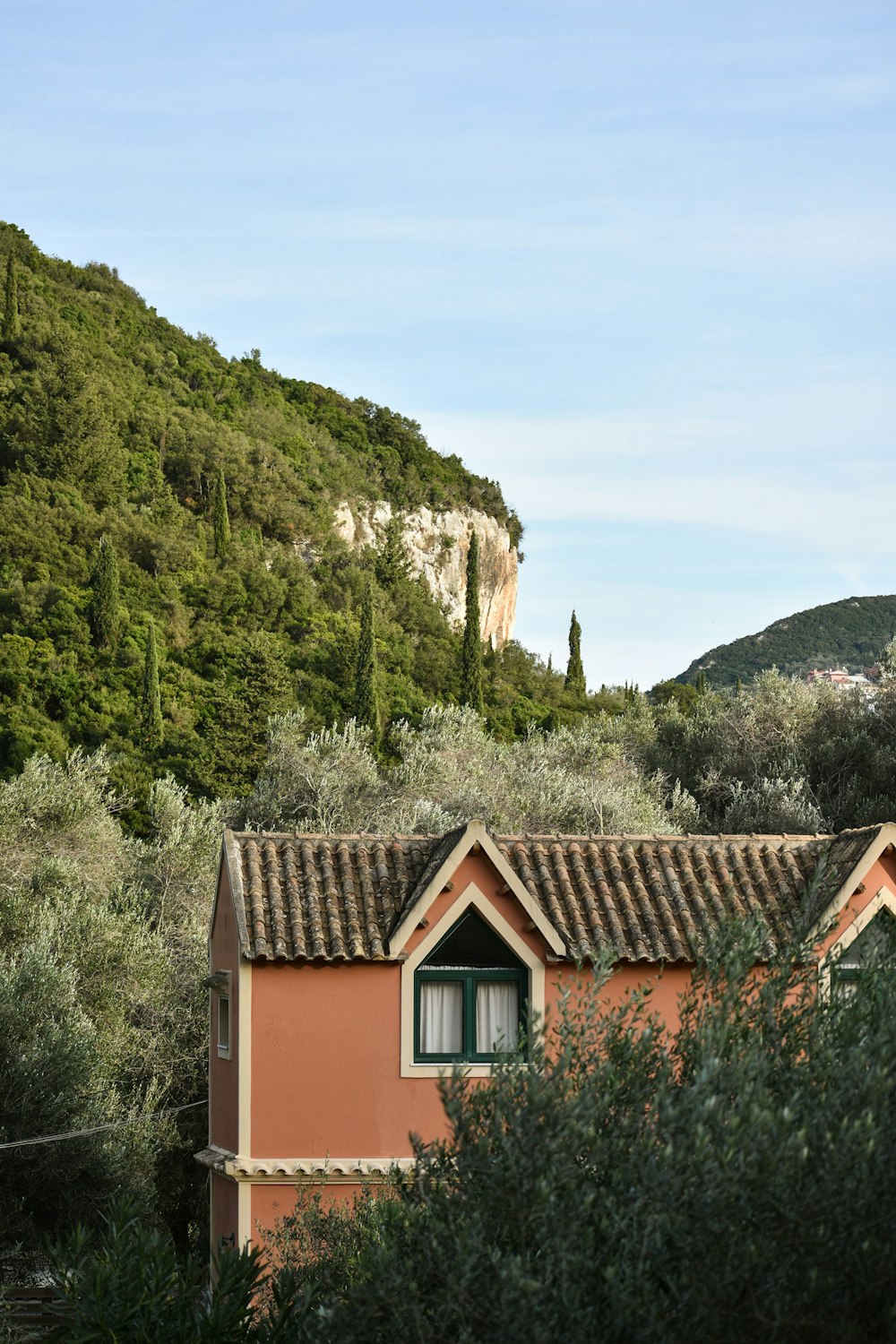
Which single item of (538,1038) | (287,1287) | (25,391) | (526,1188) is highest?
(25,391)

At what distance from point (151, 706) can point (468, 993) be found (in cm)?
3950

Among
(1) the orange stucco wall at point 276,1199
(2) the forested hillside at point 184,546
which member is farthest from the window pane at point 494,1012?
(2) the forested hillside at point 184,546

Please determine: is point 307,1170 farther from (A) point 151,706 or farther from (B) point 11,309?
(B) point 11,309

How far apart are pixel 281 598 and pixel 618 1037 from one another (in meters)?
67.7

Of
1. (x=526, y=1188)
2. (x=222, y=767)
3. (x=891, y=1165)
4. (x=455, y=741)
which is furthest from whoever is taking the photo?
(x=222, y=767)

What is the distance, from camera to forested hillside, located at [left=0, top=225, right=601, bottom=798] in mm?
60531

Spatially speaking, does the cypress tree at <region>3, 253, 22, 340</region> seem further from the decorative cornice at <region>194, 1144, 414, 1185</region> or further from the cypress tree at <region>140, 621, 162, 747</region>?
the decorative cornice at <region>194, 1144, 414, 1185</region>

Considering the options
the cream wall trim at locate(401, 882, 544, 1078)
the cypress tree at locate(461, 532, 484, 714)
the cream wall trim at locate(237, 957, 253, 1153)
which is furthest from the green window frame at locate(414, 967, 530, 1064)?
the cypress tree at locate(461, 532, 484, 714)

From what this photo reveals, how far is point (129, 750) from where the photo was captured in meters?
57.1

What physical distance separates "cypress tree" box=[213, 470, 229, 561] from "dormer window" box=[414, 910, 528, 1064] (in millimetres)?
62054

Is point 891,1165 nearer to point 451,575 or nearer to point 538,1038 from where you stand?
point 538,1038

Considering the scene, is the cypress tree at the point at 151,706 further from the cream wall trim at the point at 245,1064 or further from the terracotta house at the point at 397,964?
the cream wall trim at the point at 245,1064

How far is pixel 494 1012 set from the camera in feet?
69.8

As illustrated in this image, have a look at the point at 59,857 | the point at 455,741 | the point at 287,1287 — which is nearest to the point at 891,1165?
the point at 287,1287
